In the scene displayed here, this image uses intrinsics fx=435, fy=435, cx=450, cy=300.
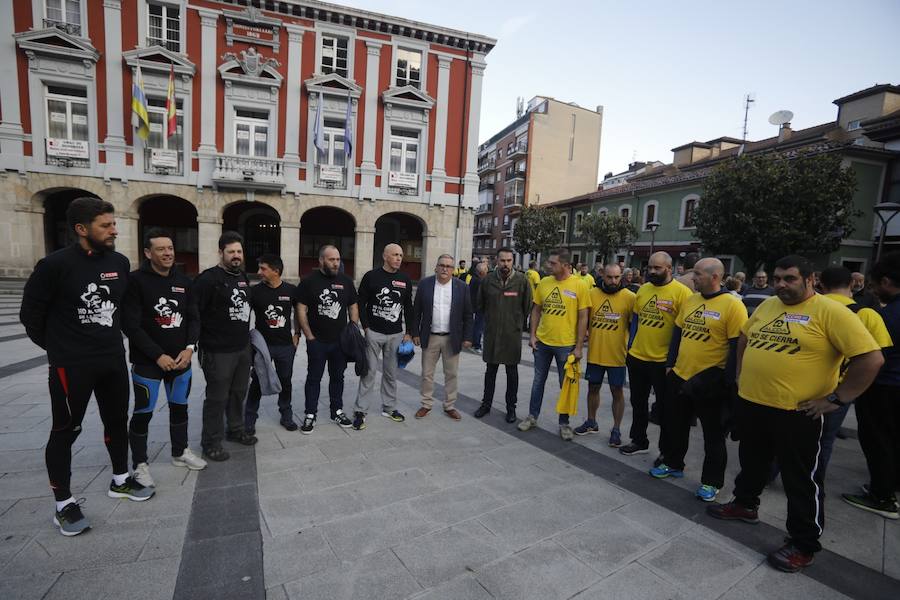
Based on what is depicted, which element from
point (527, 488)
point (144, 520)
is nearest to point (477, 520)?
point (527, 488)

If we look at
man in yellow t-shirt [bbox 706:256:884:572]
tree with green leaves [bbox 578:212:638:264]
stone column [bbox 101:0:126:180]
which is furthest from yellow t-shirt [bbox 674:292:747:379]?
tree with green leaves [bbox 578:212:638:264]

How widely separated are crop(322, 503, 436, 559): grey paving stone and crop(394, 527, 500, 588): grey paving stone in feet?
0.34

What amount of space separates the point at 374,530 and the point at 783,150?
28.8 metres

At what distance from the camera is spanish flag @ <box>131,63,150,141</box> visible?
53.4 ft

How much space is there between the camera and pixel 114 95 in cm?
1711

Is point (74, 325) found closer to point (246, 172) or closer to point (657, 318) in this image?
point (657, 318)

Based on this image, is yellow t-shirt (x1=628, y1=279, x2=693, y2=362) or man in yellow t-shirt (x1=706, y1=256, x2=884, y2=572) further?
yellow t-shirt (x1=628, y1=279, x2=693, y2=362)

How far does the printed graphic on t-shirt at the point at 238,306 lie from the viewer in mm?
3883

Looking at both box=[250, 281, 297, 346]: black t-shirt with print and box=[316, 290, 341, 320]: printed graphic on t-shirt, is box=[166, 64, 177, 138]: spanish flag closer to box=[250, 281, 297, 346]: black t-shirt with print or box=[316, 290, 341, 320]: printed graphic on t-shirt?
box=[250, 281, 297, 346]: black t-shirt with print

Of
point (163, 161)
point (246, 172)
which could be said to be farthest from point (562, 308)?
point (163, 161)

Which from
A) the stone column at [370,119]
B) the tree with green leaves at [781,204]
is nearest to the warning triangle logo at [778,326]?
the tree with green leaves at [781,204]

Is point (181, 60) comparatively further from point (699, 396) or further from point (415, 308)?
point (699, 396)

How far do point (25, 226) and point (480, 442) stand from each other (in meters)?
21.4

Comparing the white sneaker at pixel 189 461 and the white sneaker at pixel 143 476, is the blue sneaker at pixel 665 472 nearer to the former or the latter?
the white sneaker at pixel 189 461
